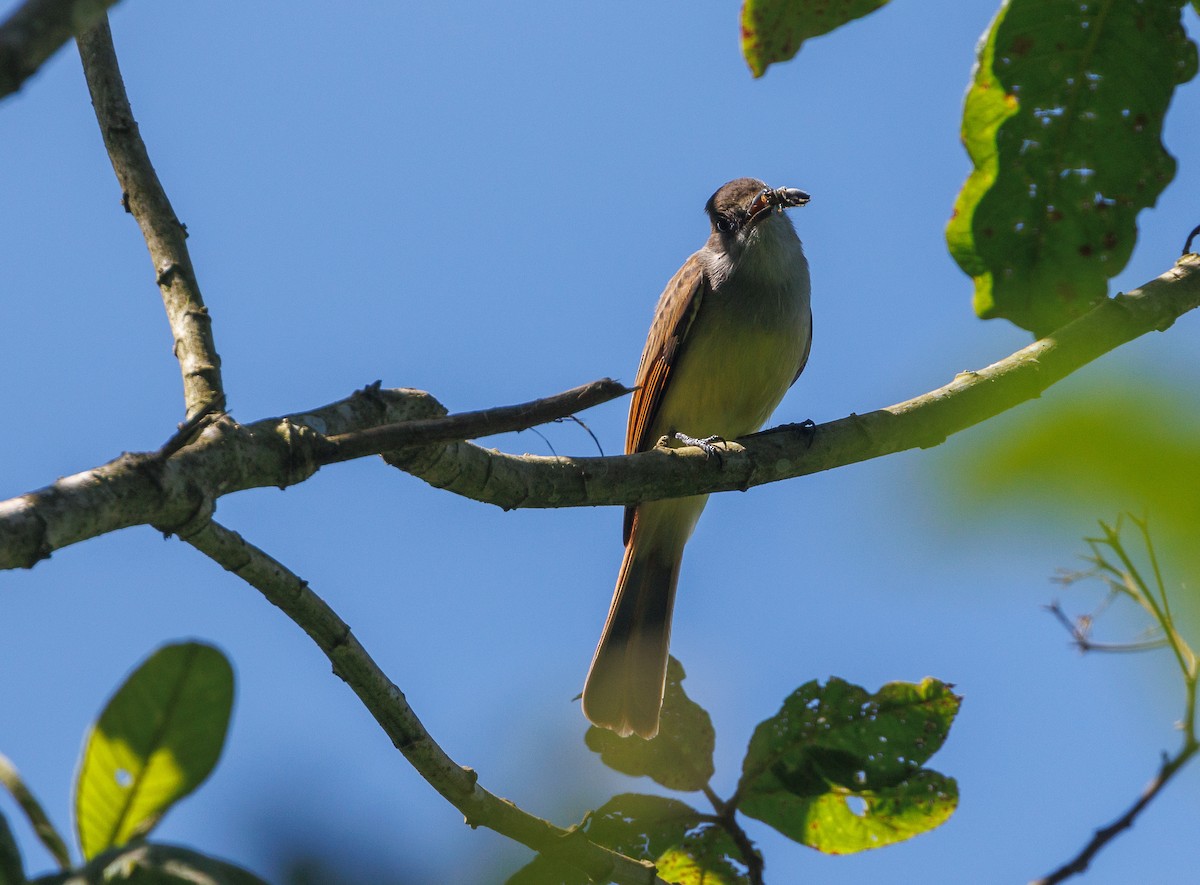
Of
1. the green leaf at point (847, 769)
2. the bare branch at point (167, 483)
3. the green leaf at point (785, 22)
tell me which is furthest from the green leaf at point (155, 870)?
the green leaf at point (785, 22)

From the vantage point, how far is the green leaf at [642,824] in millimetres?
2512

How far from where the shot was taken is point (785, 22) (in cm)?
268

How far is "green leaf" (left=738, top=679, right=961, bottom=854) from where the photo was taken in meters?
2.44

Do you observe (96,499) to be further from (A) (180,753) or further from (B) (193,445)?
(A) (180,753)

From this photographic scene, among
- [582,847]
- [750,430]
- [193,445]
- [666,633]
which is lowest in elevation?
[582,847]

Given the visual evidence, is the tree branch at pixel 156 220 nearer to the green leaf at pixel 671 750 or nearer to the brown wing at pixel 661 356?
the green leaf at pixel 671 750

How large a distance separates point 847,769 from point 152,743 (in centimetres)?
158

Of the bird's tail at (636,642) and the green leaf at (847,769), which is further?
the bird's tail at (636,642)

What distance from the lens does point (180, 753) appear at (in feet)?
4.11

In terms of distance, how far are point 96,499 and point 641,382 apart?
5078 mm

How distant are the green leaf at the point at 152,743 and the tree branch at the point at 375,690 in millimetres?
1191

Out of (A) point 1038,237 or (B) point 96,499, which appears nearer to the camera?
(B) point 96,499

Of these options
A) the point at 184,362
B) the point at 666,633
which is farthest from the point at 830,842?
the point at 666,633

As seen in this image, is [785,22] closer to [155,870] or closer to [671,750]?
[671,750]
